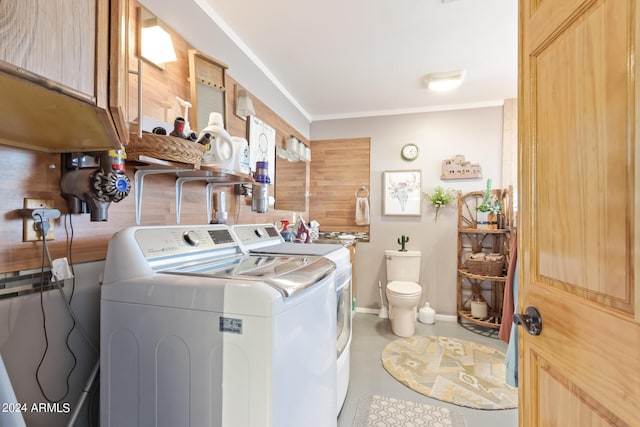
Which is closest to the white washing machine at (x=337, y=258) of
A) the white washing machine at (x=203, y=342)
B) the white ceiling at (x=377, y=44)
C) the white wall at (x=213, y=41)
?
the white washing machine at (x=203, y=342)

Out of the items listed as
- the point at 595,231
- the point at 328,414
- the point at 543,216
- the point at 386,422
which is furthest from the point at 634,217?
the point at 386,422

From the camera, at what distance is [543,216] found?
2.86ft

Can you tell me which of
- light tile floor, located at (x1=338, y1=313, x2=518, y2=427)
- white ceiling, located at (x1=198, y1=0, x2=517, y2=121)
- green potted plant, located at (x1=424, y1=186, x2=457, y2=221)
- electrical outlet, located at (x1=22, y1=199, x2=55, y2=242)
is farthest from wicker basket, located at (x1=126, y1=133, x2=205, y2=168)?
green potted plant, located at (x1=424, y1=186, x2=457, y2=221)

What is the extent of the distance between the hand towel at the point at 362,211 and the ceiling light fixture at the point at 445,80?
1.45 meters

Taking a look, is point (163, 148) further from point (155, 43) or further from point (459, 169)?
point (459, 169)

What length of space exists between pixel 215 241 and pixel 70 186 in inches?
23.6

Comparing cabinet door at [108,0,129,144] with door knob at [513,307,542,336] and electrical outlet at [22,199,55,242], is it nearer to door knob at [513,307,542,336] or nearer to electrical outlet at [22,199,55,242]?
electrical outlet at [22,199,55,242]

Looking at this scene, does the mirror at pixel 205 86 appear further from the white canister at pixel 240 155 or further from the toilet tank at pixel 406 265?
the toilet tank at pixel 406 265

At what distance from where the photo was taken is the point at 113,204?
3.90ft

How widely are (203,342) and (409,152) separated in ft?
10.5

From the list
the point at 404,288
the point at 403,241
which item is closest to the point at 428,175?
the point at 403,241

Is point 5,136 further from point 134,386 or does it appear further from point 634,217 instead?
point 634,217

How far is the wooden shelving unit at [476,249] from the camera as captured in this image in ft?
10.4

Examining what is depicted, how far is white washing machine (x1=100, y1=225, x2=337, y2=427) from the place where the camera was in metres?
0.82
